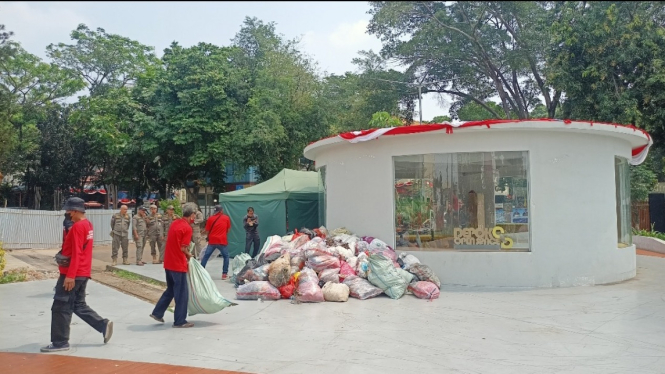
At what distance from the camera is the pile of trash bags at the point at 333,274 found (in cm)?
968

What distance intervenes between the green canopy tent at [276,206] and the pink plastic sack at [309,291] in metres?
6.06

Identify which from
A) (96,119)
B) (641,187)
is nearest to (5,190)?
(96,119)

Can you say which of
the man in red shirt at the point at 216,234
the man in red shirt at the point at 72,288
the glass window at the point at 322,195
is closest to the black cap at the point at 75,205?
the man in red shirt at the point at 72,288

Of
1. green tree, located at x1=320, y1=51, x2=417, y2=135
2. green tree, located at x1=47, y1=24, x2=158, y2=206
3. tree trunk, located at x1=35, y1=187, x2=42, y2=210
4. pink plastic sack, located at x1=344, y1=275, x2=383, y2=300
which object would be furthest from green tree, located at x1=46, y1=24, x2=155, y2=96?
pink plastic sack, located at x1=344, y1=275, x2=383, y2=300

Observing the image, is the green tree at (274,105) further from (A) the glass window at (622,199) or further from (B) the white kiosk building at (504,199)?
(A) the glass window at (622,199)

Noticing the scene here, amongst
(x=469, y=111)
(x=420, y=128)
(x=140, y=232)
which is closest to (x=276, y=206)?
(x=140, y=232)

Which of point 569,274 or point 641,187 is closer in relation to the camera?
point 569,274

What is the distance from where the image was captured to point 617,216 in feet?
38.2

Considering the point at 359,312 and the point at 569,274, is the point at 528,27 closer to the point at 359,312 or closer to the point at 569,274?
the point at 569,274

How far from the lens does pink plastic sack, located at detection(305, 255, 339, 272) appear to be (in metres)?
10.1

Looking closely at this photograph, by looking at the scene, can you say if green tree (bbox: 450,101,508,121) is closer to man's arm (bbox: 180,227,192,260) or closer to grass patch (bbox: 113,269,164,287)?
grass patch (bbox: 113,269,164,287)

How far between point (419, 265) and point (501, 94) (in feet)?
61.1

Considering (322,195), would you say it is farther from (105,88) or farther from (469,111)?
(105,88)

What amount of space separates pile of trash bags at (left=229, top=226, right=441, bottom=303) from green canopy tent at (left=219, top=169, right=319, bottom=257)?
465 cm
